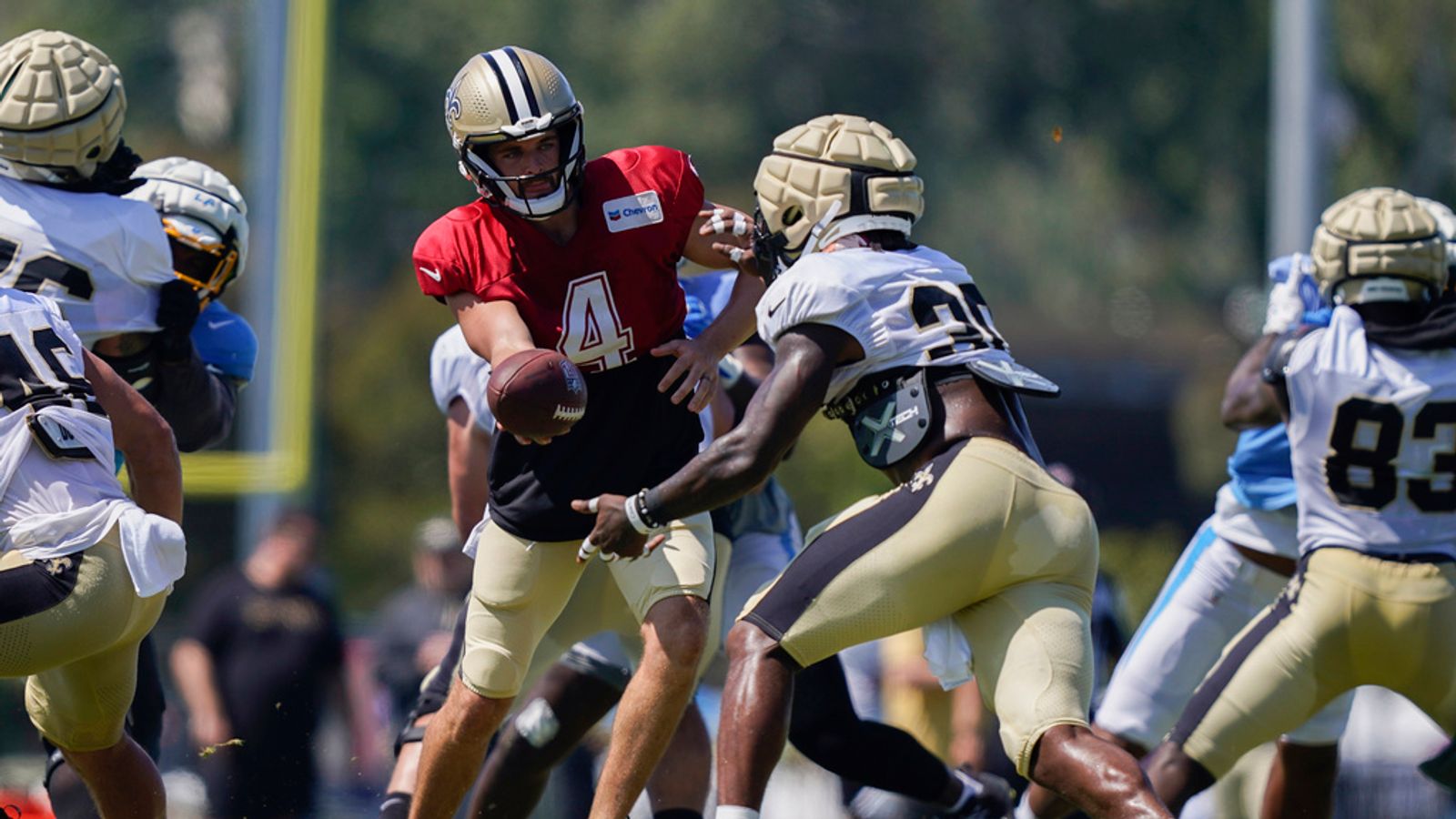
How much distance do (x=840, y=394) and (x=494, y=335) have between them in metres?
0.87

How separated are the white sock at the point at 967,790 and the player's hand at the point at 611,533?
1583 millimetres

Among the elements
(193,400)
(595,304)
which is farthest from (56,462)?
→ (595,304)

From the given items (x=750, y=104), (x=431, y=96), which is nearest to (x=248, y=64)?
(x=431, y=96)

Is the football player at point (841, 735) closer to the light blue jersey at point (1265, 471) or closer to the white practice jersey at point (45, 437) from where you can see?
the light blue jersey at point (1265, 471)

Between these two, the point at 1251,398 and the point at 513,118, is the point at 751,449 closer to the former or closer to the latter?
the point at 513,118

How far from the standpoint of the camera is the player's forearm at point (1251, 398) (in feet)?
21.4

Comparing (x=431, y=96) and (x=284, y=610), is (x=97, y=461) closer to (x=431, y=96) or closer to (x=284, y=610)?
(x=284, y=610)

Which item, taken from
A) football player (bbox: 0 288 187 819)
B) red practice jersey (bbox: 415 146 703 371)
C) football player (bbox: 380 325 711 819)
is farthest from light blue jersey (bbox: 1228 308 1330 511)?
football player (bbox: 0 288 187 819)

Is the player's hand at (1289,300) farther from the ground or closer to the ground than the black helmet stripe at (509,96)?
closer to the ground

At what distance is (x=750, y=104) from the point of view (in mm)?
28031

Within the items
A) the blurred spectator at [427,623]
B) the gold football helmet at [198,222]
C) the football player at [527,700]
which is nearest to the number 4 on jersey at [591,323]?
the football player at [527,700]

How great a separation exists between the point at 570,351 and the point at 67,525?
130cm

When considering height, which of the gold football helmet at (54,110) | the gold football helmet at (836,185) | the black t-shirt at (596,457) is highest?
the gold football helmet at (54,110)

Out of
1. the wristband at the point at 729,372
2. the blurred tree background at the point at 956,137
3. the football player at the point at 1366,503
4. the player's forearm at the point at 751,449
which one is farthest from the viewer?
the blurred tree background at the point at 956,137
